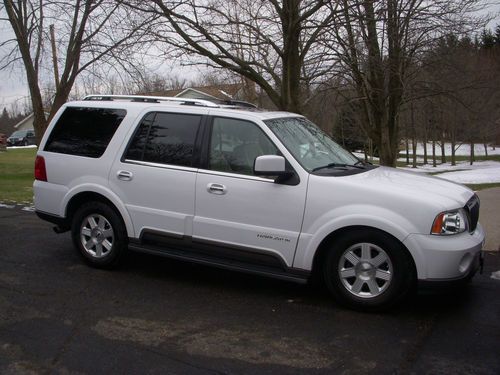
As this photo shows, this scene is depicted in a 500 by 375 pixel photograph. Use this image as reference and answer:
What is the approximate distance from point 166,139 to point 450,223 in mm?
2772

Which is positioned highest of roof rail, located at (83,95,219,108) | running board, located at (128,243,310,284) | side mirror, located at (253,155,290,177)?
roof rail, located at (83,95,219,108)

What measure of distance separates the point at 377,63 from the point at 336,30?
6.17ft

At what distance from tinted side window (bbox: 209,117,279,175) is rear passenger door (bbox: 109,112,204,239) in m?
0.21

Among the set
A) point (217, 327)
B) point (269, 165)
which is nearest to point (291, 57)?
point (269, 165)

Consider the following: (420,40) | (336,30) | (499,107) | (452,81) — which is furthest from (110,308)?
(499,107)

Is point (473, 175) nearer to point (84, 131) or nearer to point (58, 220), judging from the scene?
point (84, 131)

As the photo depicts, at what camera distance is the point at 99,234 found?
5.56 metres

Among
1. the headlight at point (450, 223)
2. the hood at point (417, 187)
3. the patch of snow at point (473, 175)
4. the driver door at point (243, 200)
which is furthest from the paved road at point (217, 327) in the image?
the patch of snow at point (473, 175)

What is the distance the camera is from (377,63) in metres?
12.6

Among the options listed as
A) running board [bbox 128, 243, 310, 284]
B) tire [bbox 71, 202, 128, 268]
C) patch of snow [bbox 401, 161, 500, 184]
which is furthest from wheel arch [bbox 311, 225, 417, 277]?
patch of snow [bbox 401, 161, 500, 184]

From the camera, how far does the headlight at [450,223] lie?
412 cm

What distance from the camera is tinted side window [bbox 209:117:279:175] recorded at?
189 inches

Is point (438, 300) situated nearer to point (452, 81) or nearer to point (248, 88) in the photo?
point (452, 81)

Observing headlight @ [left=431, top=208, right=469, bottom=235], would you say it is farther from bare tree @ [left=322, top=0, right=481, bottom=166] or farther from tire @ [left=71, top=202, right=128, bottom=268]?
bare tree @ [left=322, top=0, right=481, bottom=166]
